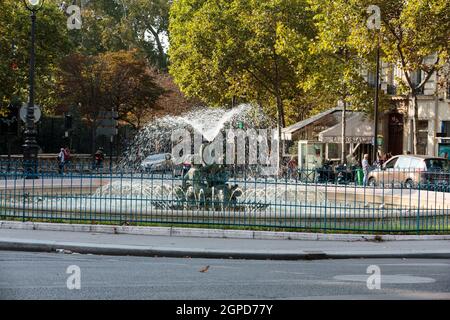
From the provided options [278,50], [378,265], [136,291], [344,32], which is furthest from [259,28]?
[136,291]

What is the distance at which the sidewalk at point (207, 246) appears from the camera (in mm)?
15203

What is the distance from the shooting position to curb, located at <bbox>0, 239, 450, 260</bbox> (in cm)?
1517

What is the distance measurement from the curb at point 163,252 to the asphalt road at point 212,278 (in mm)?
386

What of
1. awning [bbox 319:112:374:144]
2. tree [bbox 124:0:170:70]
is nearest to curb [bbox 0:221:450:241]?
awning [bbox 319:112:374:144]

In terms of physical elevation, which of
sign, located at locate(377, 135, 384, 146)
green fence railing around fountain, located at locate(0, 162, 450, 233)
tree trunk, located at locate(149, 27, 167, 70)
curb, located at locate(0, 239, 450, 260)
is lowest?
curb, located at locate(0, 239, 450, 260)

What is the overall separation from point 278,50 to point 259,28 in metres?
3.24

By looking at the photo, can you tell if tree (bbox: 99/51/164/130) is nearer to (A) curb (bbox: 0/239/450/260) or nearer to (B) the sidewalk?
(B) the sidewalk

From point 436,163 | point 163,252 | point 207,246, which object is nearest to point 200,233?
point 207,246

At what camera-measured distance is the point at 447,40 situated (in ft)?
125

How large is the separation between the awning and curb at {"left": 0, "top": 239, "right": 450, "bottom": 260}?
3499 centimetres

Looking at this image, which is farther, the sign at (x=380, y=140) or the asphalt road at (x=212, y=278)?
the sign at (x=380, y=140)

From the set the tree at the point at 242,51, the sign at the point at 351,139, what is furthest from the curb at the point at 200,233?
the sign at the point at 351,139

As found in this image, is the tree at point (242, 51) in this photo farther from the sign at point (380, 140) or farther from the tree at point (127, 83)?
the sign at point (380, 140)

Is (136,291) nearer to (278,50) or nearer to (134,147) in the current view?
→ (278,50)
